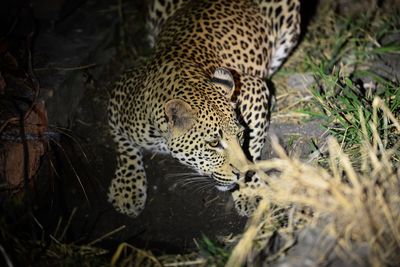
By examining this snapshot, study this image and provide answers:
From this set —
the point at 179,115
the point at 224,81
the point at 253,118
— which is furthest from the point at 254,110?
the point at 179,115

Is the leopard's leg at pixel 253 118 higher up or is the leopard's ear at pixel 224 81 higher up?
the leopard's ear at pixel 224 81

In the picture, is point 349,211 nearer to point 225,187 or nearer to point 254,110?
point 225,187

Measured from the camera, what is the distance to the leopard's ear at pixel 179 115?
4.71 m

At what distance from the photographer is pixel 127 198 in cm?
580

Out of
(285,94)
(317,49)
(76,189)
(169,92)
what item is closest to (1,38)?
(76,189)

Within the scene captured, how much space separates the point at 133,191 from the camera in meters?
5.84

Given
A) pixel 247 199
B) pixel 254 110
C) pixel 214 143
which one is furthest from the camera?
pixel 254 110

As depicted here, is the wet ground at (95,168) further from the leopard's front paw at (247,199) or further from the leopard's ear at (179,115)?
the leopard's ear at (179,115)

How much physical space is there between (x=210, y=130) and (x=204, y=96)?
31 cm

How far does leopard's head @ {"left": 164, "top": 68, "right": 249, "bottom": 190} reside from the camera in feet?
15.8

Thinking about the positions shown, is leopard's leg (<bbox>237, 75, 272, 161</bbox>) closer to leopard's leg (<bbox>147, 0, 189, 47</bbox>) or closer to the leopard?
the leopard

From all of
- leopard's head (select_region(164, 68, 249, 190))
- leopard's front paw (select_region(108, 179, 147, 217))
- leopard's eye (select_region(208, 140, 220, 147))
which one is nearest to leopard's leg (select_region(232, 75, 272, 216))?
→ leopard's head (select_region(164, 68, 249, 190))

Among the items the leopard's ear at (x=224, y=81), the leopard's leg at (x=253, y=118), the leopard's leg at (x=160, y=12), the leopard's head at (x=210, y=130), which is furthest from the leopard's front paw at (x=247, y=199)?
the leopard's leg at (x=160, y=12)

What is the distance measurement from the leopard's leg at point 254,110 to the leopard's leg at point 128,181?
1.13 meters
